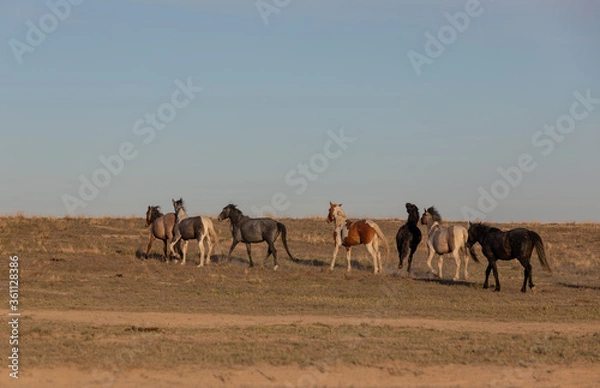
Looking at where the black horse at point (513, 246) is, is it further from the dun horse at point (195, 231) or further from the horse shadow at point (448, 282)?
the dun horse at point (195, 231)

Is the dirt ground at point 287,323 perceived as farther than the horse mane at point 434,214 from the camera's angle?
No

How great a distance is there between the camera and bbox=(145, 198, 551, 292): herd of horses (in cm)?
2277

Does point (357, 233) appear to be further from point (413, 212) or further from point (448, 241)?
point (448, 241)

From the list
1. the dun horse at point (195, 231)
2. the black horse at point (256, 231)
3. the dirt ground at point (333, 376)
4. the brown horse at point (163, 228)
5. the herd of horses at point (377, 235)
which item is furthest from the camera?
the brown horse at point (163, 228)

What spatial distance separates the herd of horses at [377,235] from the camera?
22766 mm

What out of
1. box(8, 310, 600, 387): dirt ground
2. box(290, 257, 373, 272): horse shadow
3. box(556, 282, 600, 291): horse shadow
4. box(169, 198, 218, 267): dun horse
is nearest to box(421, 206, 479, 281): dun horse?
box(556, 282, 600, 291): horse shadow

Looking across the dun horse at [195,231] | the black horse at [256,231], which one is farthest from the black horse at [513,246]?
the dun horse at [195,231]

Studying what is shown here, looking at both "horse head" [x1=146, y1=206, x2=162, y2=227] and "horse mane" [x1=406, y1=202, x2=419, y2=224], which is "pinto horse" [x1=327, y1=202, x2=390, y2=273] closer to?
"horse mane" [x1=406, y1=202, x2=419, y2=224]

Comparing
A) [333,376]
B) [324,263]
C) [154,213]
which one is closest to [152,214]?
[154,213]

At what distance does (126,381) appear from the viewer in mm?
10828

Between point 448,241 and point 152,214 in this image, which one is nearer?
point 448,241

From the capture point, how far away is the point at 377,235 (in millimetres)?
26672

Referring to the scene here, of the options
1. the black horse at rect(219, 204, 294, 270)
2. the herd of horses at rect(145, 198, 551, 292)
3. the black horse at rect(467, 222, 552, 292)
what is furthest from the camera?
the black horse at rect(219, 204, 294, 270)

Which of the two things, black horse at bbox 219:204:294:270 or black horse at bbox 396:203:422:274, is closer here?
black horse at bbox 396:203:422:274
